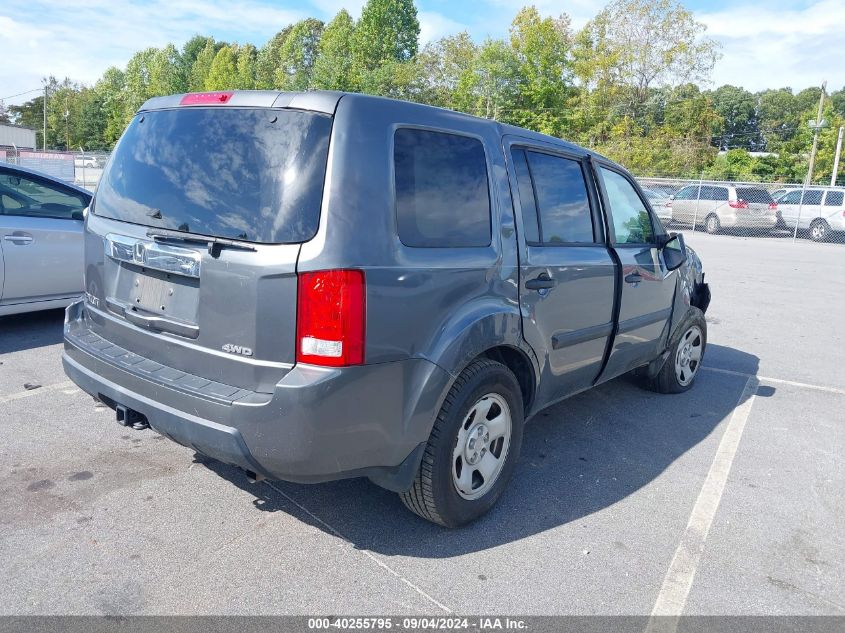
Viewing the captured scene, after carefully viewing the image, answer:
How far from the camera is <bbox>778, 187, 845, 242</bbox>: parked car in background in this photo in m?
22.0

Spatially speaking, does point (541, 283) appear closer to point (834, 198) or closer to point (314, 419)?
point (314, 419)

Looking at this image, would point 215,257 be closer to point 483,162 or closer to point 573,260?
point 483,162

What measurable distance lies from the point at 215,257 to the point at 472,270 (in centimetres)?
111

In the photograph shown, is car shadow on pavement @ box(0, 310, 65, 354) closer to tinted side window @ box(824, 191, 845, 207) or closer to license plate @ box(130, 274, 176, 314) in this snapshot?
license plate @ box(130, 274, 176, 314)

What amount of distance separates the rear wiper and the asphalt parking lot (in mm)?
1326

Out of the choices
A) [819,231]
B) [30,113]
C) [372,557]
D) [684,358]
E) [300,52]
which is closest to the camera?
[372,557]

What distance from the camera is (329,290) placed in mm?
2523

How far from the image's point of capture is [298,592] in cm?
271

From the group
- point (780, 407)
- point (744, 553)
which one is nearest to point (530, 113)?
point (780, 407)

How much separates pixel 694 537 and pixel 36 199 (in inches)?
238

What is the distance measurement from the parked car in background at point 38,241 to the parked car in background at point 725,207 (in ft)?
73.7

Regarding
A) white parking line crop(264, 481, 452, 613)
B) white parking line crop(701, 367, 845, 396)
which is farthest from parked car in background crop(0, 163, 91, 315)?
white parking line crop(701, 367, 845, 396)

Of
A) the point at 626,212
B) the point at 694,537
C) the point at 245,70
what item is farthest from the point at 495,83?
the point at 245,70

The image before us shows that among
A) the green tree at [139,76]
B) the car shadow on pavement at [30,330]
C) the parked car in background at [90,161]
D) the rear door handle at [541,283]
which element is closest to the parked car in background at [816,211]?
the rear door handle at [541,283]
